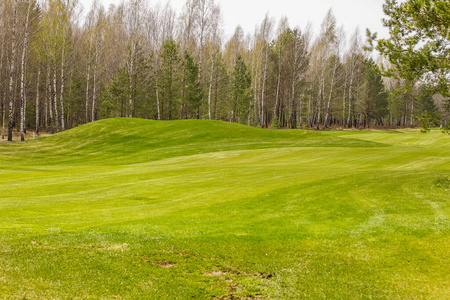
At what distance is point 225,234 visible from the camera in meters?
9.12

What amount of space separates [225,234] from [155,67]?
5337cm

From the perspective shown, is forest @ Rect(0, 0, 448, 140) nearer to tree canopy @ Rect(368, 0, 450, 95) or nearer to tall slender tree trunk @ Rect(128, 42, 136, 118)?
tall slender tree trunk @ Rect(128, 42, 136, 118)

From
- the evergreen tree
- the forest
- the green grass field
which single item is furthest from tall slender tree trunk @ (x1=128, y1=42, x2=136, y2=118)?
the green grass field

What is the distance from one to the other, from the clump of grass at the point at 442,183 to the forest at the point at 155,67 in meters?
32.7

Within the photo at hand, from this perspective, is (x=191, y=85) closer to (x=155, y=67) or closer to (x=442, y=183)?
(x=155, y=67)

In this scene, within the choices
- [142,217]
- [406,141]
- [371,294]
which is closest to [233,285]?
[371,294]

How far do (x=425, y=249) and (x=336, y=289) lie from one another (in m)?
3.51

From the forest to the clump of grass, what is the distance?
32.7 meters

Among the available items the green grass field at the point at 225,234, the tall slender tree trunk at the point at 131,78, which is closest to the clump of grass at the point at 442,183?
the green grass field at the point at 225,234

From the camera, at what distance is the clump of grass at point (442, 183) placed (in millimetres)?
13708

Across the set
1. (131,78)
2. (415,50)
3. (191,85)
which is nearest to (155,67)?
(131,78)

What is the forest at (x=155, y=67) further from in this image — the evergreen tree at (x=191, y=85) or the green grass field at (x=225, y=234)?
the green grass field at (x=225, y=234)

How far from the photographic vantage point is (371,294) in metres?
6.02

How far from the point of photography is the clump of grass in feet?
45.0
